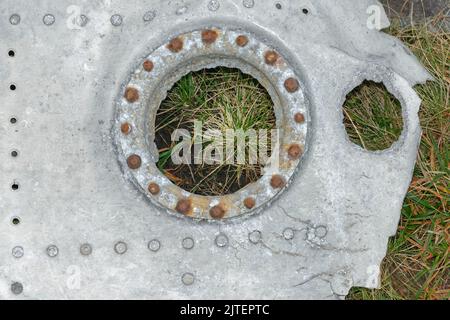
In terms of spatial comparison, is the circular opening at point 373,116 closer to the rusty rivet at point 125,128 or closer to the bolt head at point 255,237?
the bolt head at point 255,237

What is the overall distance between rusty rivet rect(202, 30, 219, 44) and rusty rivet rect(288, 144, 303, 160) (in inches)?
17.1

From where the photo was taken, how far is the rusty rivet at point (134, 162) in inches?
106

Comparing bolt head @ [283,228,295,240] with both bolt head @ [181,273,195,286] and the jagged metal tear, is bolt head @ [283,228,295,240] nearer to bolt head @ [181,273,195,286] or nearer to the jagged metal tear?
the jagged metal tear

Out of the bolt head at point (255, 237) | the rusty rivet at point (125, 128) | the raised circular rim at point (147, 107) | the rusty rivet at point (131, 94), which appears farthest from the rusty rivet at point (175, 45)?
the bolt head at point (255, 237)

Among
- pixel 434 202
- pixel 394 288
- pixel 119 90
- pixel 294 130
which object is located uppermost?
pixel 119 90

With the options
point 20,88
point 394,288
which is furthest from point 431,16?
point 20,88

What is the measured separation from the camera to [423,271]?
300 centimetres

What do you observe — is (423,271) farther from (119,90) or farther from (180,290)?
(119,90)

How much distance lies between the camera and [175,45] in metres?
2.72

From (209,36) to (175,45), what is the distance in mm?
115

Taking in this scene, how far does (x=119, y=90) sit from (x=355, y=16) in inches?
32.1

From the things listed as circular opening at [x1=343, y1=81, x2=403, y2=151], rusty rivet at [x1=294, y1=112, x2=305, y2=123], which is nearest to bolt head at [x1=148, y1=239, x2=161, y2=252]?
rusty rivet at [x1=294, y1=112, x2=305, y2=123]

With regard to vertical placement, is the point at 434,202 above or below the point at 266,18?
below

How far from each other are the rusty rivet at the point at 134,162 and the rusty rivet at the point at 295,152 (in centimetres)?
49
